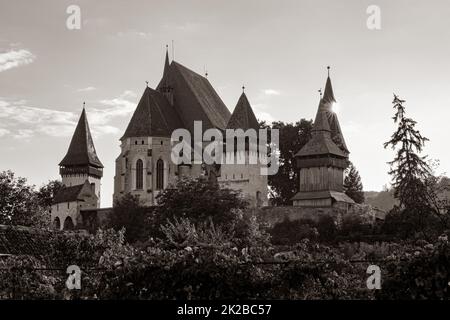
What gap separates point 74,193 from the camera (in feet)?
234

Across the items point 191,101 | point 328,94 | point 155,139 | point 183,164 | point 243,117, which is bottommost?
point 183,164

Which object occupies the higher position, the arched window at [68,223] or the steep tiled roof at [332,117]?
the steep tiled roof at [332,117]

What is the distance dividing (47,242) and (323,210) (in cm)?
2638

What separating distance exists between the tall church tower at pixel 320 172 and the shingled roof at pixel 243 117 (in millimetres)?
7342

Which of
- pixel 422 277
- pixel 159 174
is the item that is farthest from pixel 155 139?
pixel 422 277

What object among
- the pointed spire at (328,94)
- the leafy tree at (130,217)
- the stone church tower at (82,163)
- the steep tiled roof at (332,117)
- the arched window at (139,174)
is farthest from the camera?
the stone church tower at (82,163)

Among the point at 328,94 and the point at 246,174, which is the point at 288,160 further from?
the point at 328,94

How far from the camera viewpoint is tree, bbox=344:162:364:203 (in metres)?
69.2

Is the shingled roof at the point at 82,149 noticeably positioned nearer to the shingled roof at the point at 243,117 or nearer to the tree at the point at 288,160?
the shingled roof at the point at 243,117

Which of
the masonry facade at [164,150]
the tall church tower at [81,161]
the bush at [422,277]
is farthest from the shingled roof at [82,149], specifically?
the bush at [422,277]

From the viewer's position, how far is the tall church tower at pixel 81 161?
7994 cm

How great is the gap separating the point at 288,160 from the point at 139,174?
13111 millimetres

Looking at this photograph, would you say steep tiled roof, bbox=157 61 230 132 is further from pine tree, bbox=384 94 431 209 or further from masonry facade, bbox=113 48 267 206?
pine tree, bbox=384 94 431 209
